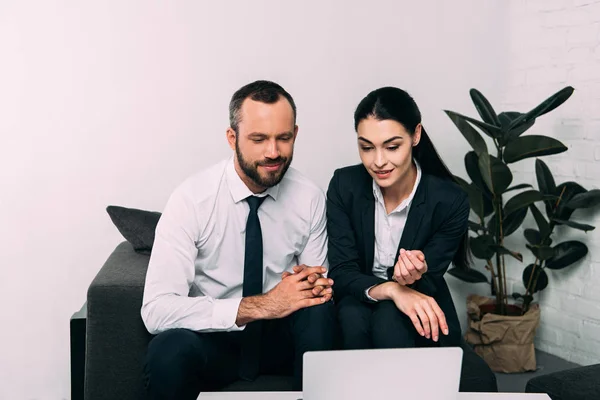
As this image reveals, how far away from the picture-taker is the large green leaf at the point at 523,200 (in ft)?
9.99

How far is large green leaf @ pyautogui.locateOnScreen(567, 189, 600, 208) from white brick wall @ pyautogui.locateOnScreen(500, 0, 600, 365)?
17cm

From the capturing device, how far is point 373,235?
2.46 m

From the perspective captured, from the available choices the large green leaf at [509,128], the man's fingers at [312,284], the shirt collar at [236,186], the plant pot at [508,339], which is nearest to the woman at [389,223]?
the man's fingers at [312,284]

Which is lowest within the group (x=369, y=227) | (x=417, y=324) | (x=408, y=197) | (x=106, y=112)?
(x=417, y=324)

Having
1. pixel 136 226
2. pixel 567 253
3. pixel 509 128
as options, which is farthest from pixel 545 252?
pixel 136 226

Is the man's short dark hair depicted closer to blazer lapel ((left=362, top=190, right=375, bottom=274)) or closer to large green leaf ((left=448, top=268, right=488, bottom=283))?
blazer lapel ((left=362, top=190, right=375, bottom=274))

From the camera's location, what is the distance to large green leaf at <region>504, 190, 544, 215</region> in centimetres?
304

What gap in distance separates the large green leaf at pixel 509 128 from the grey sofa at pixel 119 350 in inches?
43.9

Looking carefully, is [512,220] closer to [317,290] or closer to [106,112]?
[317,290]

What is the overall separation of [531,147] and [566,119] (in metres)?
0.40

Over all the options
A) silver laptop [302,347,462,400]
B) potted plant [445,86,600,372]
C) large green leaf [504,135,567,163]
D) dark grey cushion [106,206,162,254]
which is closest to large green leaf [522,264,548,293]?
potted plant [445,86,600,372]

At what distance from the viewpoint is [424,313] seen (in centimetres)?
205

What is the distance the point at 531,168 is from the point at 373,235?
1.41m

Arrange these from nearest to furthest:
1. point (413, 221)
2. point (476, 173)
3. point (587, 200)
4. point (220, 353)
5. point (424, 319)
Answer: point (424, 319), point (220, 353), point (413, 221), point (587, 200), point (476, 173)
